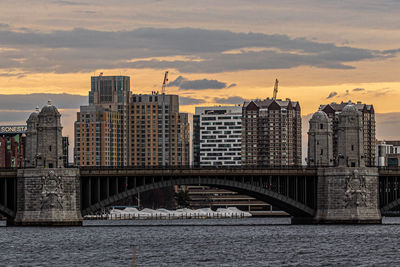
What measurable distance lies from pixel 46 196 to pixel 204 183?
22356 millimetres

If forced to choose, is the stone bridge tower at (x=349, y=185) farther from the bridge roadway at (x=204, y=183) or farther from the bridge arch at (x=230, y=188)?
the bridge arch at (x=230, y=188)

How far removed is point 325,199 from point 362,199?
530cm

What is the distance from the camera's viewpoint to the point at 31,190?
15088 centimetres

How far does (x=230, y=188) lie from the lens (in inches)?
6437

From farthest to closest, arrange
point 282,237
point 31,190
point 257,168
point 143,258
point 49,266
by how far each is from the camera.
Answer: point 257,168, point 31,190, point 282,237, point 143,258, point 49,266

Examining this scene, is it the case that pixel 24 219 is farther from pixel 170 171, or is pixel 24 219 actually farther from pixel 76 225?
pixel 170 171

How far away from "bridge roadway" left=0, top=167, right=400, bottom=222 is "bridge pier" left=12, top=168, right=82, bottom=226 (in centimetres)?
274

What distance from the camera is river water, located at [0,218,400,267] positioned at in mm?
102188

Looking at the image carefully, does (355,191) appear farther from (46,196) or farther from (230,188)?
(46,196)

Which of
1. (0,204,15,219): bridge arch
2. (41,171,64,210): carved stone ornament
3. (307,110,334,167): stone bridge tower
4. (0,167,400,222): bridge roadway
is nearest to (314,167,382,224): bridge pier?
(0,167,400,222): bridge roadway

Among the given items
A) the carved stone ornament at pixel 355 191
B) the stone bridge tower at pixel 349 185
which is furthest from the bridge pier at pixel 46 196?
the carved stone ornament at pixel 355 191

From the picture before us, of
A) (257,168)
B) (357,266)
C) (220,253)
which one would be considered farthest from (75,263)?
(257,168)

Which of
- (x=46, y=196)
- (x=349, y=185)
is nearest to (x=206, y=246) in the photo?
(x=46, y=196)

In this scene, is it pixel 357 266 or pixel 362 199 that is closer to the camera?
pixel 357 266
